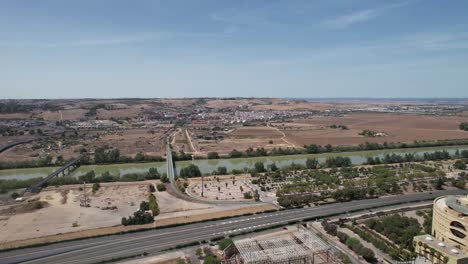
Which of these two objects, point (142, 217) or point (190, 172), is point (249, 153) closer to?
point (190, 172)

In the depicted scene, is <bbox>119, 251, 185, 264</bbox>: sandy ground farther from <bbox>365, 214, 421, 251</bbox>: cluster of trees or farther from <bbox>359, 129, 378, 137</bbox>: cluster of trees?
<bbox>359, 129, 378, 137</bbox>: cluster of trees

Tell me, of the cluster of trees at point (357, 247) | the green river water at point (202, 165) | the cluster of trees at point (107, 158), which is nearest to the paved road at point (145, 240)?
the cluster of trees at point (357, 247)

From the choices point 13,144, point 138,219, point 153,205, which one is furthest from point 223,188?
point 13,144

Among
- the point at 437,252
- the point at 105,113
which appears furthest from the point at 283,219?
the point at 105,113

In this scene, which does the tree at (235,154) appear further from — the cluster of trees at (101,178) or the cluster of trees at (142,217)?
the cluster of trees at (142,217)

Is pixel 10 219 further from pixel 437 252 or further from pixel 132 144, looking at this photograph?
pixel 132 144

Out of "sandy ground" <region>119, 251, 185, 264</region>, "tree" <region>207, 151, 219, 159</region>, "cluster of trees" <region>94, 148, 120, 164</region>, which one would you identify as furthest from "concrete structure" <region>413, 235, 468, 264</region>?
"cluster of trees" <region>94, 148, 120, 164</region>
